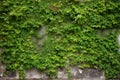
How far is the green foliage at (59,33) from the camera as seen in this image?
416 cm

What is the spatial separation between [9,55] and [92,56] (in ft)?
5.51

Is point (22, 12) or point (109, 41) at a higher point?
point (22, 12)

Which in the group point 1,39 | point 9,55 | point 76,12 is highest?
point 76,12

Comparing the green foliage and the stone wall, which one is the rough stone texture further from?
the green foliage

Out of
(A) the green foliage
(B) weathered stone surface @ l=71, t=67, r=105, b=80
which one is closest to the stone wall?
A: (B) weathered stone surface @ l=71, t=67, r=105, b=80

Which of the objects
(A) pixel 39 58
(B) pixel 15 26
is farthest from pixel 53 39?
(B) pixel 15 26

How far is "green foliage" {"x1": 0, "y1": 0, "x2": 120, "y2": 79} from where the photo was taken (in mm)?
4160

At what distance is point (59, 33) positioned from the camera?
4.21m

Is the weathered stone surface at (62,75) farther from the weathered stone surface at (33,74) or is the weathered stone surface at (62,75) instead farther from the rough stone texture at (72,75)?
the weathered stone surface at (33,74)

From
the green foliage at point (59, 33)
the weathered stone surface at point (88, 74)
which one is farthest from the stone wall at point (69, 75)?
the green foliage at point (59, 33)

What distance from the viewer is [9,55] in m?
4.20

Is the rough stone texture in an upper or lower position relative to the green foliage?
lower

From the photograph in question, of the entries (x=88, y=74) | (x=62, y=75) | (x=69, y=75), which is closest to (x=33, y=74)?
(x=62, y=75)

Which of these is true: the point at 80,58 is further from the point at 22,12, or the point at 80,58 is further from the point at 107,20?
the point at 22,12
